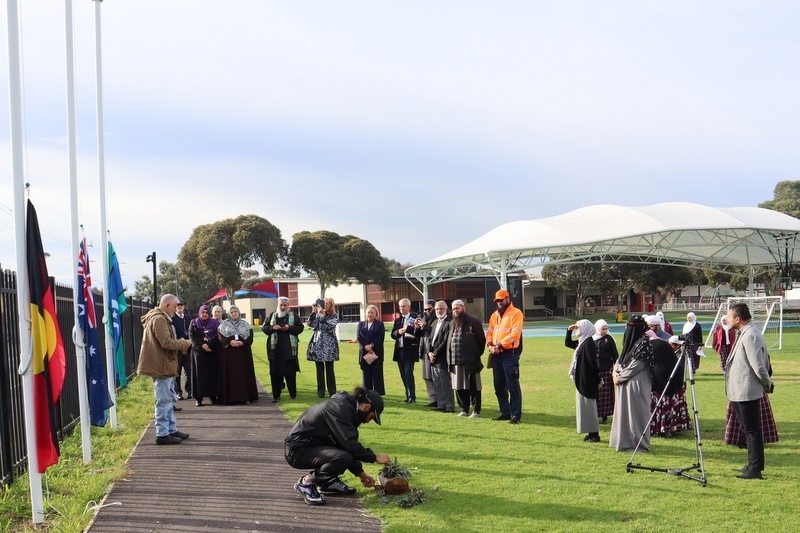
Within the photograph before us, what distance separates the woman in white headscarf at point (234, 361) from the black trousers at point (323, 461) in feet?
Result: 19.7

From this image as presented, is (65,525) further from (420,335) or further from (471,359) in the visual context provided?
(420,335)

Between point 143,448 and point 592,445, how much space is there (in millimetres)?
5327

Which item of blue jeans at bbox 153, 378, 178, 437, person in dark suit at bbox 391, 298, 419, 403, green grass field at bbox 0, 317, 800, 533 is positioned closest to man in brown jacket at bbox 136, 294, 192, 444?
blue jeans at bbox 153, 378, 178, 437

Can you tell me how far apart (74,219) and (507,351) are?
583 centimetres

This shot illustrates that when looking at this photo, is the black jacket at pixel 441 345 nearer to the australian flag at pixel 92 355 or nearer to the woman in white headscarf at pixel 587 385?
the woman in white headscarf at pixel 587 385

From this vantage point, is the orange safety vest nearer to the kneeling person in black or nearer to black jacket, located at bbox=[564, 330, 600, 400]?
black jacket, located at bbox=[564, 330, 600, 400]

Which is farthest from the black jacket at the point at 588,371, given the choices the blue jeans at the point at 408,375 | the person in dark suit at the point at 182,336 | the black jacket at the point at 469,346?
the person in dark suit at the point at 182,336

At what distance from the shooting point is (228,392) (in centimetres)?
1213

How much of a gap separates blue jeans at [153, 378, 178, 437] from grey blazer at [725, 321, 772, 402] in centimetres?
625

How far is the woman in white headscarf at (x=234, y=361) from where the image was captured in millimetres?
12078

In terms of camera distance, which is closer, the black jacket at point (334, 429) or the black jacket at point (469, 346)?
the black jacket at point (334, 429)

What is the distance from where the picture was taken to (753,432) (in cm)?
682

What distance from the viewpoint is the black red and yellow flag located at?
584 centimetres

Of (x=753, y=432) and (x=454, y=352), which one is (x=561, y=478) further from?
(x=454, y=352)
